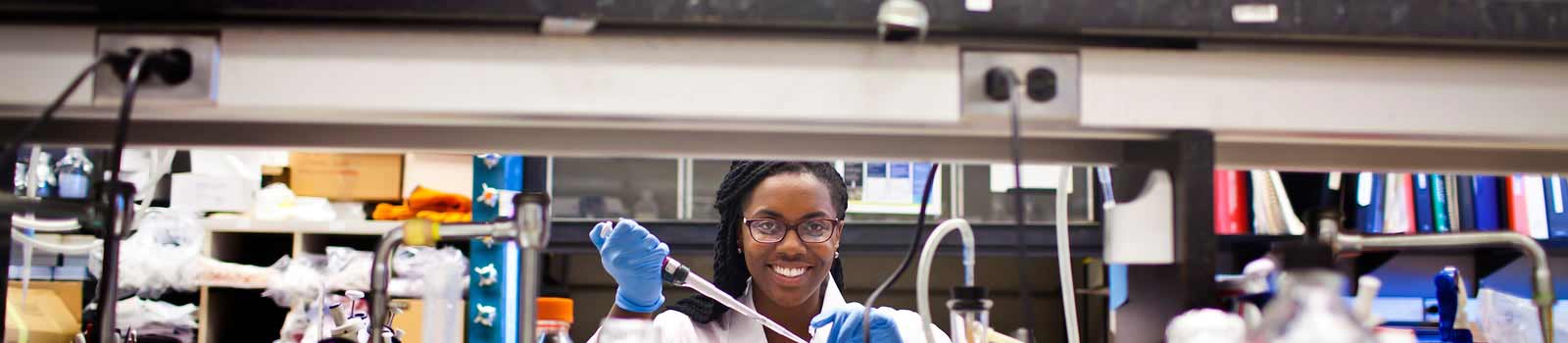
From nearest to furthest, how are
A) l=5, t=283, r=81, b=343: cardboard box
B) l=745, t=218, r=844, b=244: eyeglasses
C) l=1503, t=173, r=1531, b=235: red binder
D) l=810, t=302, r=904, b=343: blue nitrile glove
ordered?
l=810, t=302, r=904, b=343: blue nitrile glove < l=745, t=218, r=844, b=244: eyeglasses < l=5, t=283, r=81, b=343: cardboard box < l=1503, t=173, r=1531, b=235: red binder

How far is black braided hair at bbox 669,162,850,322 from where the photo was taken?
2.03 metres

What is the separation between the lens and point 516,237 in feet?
2.64

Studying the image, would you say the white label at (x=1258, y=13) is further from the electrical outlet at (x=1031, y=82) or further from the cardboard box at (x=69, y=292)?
the cardboard box at (x=69, y=292)

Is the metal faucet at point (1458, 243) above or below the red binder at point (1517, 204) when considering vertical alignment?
below

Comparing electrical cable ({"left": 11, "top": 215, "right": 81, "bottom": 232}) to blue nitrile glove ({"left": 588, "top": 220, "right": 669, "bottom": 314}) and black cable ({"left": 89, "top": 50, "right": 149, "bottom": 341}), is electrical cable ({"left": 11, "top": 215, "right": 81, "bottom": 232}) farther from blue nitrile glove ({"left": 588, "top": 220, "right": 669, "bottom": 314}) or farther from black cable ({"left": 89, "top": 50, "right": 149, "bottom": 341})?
blue nitrile glove ({"left": 588, "top": 220, "right": 669, "bottom": 314})

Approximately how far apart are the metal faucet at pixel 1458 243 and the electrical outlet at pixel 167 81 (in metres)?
0.81

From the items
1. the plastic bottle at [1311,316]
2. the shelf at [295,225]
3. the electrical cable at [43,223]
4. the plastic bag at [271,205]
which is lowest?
the plastic bottle at [1311,316]

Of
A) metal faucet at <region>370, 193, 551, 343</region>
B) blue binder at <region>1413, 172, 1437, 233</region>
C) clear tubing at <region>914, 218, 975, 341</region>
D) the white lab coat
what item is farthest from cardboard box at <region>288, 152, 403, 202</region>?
blue binder at <region>1413, 172, 1437, 233</region>

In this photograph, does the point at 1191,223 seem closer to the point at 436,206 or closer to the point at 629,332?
the point at 629,332

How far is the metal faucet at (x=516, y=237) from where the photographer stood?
0.79 meters

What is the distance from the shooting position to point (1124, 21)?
0.73 meters

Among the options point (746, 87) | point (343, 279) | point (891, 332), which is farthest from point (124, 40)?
point (343, 279)

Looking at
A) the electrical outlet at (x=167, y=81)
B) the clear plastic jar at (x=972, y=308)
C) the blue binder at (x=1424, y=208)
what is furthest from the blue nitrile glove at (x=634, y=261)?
the blue binder at (x=1424, y=208)

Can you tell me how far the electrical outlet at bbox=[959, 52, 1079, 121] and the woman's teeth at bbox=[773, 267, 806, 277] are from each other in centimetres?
130
